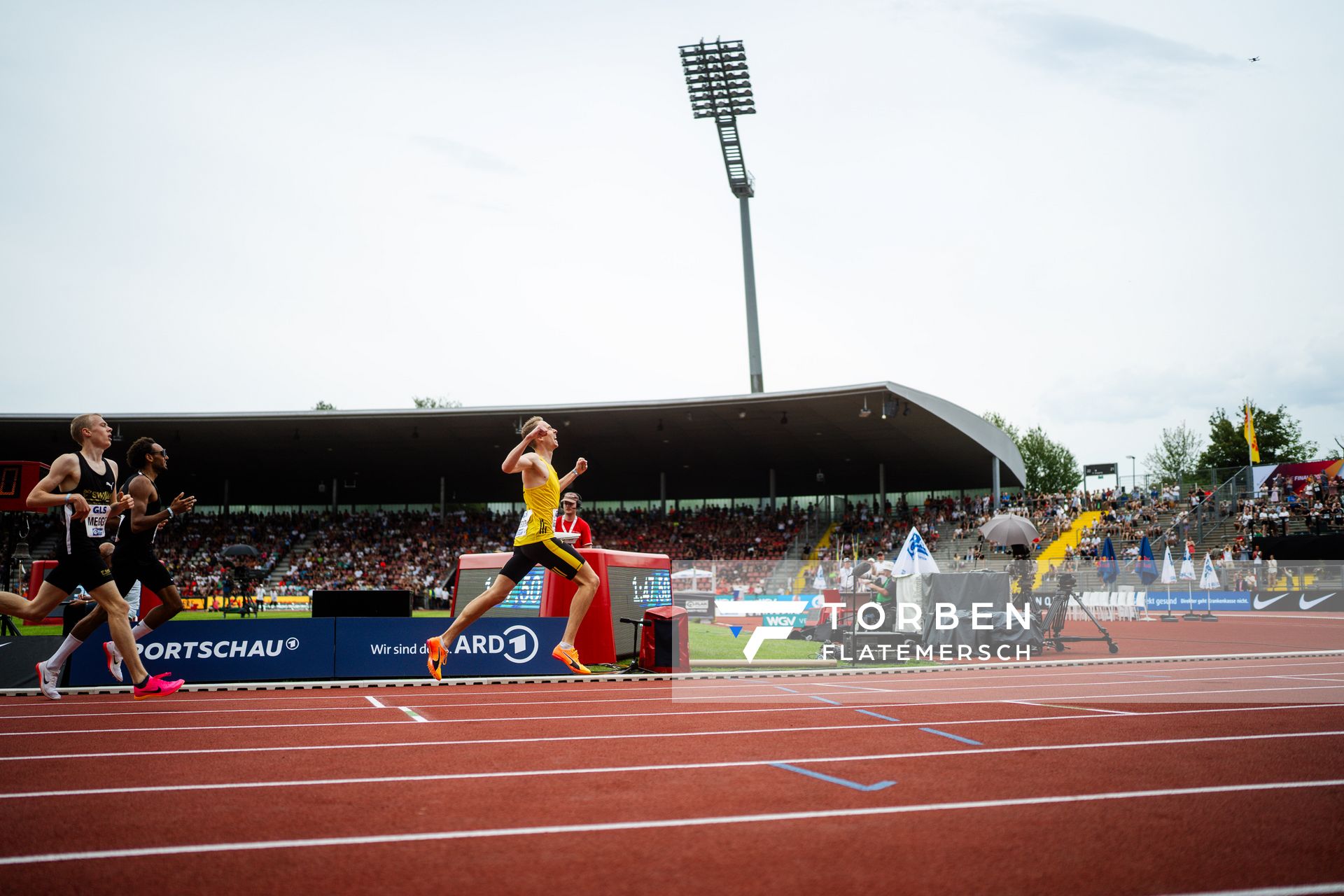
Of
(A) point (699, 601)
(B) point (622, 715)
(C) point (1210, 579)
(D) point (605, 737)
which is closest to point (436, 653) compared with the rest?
(B) point (622, 715)

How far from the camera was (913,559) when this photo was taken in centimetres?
1482

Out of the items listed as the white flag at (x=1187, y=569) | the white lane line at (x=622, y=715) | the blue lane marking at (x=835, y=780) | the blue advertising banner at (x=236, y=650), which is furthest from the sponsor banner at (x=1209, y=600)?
the blue lane marking at (x=835, y=780)

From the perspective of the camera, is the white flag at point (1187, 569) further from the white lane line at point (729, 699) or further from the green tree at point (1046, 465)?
the green tree at point (1046, 465)

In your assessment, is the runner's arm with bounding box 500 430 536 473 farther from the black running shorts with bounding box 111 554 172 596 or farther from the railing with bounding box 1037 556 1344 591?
the railing with bounding box 1037 556 1344 591

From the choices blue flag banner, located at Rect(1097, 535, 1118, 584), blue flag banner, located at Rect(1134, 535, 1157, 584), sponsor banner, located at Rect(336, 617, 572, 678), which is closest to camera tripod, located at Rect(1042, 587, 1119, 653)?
sponsor banner, located at Rect(336, 617, 572, 678)

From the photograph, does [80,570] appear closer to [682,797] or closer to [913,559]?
[682,797]

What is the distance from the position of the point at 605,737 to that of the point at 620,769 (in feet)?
4.27

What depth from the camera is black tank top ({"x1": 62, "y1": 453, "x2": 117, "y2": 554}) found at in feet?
25.6

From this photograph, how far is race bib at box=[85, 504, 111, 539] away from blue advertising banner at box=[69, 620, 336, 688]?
101 inches

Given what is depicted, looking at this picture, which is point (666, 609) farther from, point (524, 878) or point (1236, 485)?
point (1236, 485)

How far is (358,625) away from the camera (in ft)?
36.1

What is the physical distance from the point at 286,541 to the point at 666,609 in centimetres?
4202

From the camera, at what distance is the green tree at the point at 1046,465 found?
3556 inches

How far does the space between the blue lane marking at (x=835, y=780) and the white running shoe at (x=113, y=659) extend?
21.8 feet
